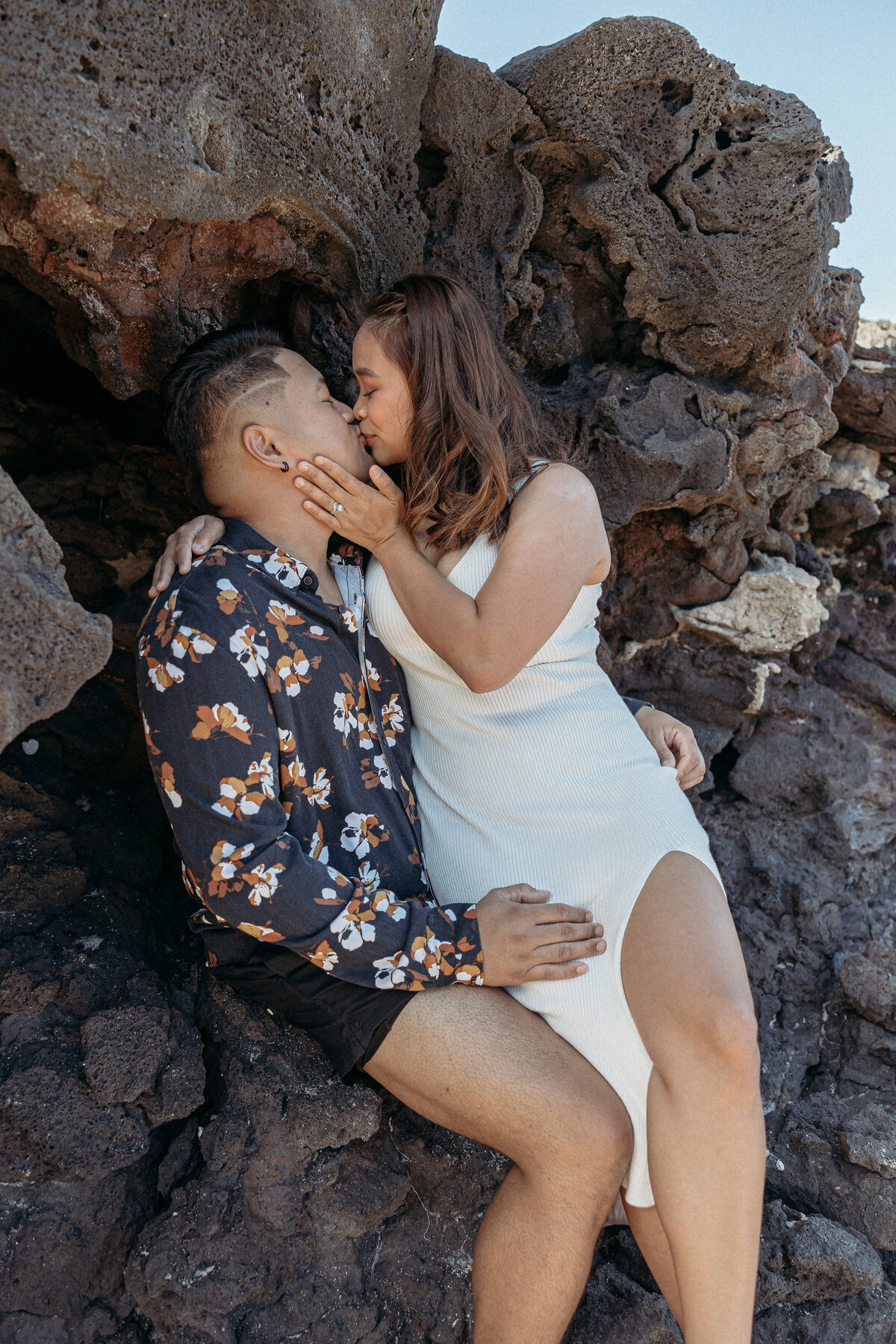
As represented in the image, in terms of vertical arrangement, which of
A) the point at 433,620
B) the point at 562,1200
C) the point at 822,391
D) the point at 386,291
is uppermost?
the point at 822,391

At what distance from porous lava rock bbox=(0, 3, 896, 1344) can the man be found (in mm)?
272

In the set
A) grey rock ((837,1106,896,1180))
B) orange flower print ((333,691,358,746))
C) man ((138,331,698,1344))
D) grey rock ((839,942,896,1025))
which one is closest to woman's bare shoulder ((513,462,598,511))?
man ((138,331,698,1344))

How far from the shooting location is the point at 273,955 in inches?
81.8

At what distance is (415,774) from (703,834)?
2.54 feet

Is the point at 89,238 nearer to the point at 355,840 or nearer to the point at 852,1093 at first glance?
the point at 355,840

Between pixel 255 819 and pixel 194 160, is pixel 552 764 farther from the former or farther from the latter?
pixel 194 160

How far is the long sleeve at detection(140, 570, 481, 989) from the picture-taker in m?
1.89

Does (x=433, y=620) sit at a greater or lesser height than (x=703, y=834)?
greater

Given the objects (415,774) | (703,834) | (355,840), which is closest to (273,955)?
(355,840)

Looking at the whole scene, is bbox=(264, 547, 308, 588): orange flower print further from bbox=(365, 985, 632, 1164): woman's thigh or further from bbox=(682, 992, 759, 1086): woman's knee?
bbox=(682, 992, 759, 1086): woman's knee

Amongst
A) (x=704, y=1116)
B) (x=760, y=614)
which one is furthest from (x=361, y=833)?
(x=760, y=614)

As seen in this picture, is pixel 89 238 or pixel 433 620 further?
pixel 433 620

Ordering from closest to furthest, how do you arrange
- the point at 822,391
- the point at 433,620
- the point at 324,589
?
1. the point at 433,620
2. the point at 324,589
3. the point at 822,391

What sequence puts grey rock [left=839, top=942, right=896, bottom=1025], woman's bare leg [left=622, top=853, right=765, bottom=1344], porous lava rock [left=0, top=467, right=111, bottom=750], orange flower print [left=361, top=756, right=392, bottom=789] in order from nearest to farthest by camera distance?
Result: porous lava rock [left=0, top=467, right=111, bottom=750], woman's bare leg [left=622, top=853, right=765, bottom=1344], orange flower print [left=361, top=756, right=392, bottom=789], grey rock [left=839, top=942, right=896, bottom=1025]
